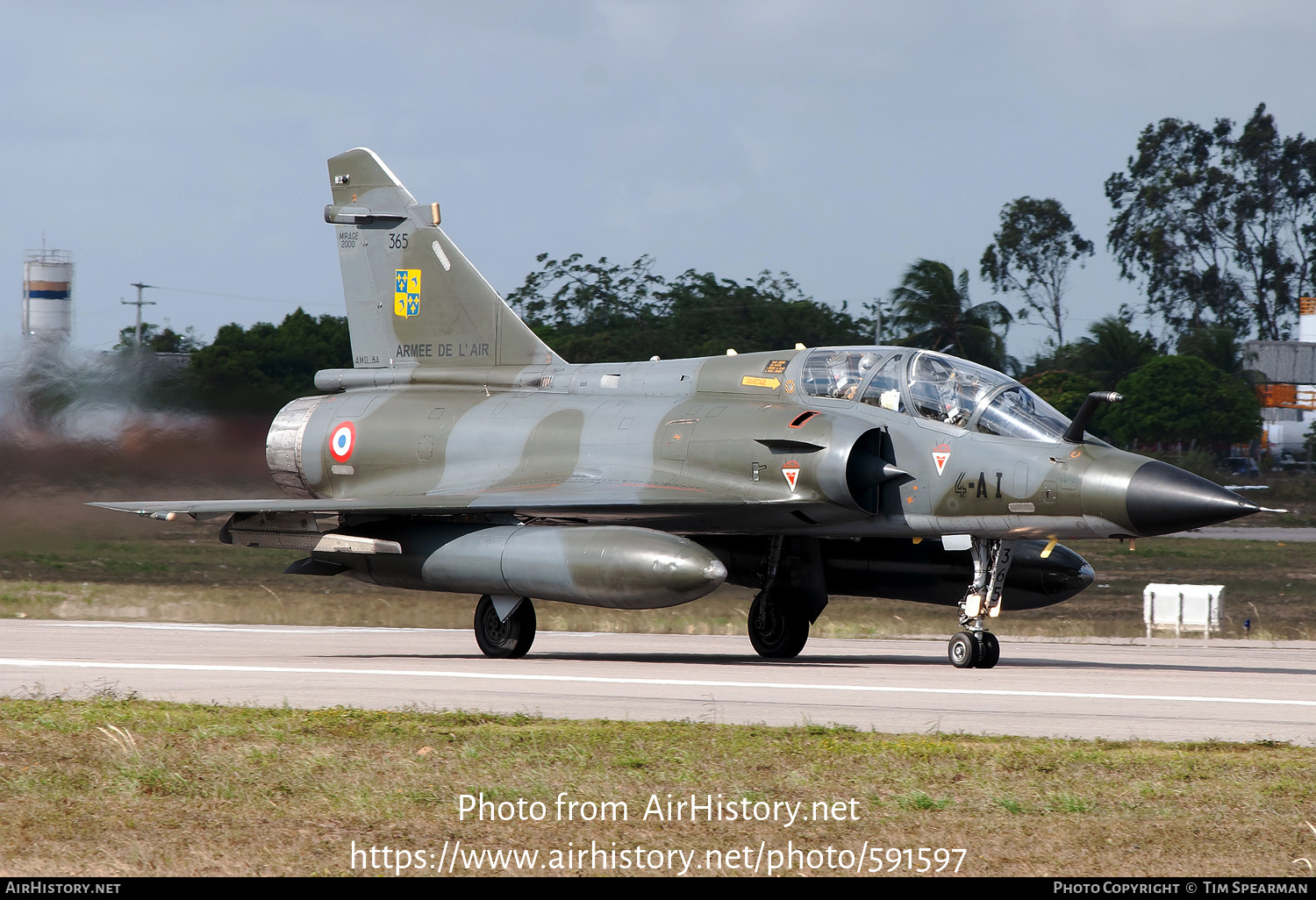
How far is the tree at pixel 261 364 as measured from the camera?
19.7m

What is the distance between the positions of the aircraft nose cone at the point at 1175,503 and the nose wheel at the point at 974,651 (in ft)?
6.00

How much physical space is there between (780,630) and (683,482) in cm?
203

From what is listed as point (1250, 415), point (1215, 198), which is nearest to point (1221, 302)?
point (1215, 198)

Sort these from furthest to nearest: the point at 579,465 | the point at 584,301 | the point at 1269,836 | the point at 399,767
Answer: the point at 584,301
the point at 579,465
the point at 399,767
the point at 1269,836

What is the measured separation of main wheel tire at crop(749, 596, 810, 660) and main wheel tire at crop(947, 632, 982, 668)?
225 centimetres

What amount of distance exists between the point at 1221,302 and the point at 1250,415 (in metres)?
18.3

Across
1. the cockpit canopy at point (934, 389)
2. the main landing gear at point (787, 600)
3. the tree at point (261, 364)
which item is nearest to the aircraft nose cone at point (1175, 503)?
the cockpit canopy at point (934, 389)

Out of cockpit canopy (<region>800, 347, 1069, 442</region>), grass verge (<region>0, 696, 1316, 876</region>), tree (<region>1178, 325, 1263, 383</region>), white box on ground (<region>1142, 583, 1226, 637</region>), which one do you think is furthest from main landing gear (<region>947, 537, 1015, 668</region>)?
tree (<region>1178, 325, 1263, 383</region>)

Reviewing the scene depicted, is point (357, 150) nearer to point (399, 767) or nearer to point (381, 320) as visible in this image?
point (381, 320)

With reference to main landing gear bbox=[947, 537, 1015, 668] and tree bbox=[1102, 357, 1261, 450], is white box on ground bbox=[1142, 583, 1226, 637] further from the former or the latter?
tree bbox=[1102, 357, 1261, 450]

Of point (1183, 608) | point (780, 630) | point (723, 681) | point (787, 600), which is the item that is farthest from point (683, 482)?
point (1183, 608)

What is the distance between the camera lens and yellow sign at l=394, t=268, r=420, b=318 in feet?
59.6

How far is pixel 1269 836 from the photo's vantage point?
5441 millimetres

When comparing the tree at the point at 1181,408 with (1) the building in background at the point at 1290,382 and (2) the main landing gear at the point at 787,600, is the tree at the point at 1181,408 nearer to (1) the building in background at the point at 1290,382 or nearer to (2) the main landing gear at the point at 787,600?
(1) the building in background at the point at 1290,382
